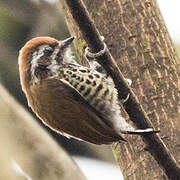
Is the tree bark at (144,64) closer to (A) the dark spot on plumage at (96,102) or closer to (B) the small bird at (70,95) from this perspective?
(B) the small bird at (70,95)

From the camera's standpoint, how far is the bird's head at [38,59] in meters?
3.13

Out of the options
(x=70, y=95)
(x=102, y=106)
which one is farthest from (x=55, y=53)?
(x=102, y=106)

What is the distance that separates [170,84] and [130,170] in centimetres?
62

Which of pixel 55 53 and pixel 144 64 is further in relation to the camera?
pixel 144 64

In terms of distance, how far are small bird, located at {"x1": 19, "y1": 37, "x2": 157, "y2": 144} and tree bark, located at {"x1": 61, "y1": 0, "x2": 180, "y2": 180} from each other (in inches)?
13.0

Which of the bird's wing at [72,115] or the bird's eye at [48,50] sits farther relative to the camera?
the bird's eye at [48,50]

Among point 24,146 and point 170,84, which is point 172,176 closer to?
point 170,84

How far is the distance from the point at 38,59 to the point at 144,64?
74cm

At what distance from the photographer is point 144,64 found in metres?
3.44

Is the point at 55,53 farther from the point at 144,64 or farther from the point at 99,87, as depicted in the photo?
the point at 144,64

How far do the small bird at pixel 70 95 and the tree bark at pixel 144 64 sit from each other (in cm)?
33

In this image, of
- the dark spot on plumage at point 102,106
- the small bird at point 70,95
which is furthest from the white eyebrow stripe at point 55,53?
the dark spot on plumage at point 102,106

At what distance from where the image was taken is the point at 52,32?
14.7 ft

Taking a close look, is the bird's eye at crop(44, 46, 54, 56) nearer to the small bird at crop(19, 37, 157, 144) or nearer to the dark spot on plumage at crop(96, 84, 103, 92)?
the small bird at crop(19, 37, 157, 144)
